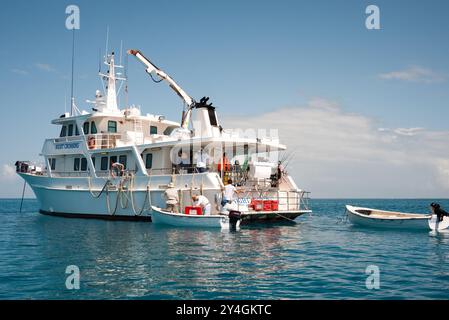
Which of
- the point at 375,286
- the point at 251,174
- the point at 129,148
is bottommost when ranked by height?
the point at 375,286

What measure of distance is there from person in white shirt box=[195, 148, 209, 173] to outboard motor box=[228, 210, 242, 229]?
3.25 meters

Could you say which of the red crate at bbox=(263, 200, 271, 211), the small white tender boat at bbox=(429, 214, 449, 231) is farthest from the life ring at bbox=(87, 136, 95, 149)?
the small white tender boat at bbox=(429, 214, 449, 231)

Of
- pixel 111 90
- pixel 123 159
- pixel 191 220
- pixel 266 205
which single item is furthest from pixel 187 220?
pixel 111 90

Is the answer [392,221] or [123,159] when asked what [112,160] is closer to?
[123,159]

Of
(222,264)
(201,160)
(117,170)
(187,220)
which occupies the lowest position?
(222,264)

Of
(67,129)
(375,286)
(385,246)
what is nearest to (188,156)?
(67,129)

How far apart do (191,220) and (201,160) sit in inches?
144

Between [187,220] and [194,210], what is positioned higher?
[194,210]

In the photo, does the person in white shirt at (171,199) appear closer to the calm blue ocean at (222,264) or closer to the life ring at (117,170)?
the calm blue ocean at (222,264)

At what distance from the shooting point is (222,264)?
11.4 meters

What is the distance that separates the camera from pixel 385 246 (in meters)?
15.0

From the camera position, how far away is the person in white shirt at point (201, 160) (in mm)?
21266

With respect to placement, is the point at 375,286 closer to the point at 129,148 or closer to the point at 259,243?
the point at 259,243
